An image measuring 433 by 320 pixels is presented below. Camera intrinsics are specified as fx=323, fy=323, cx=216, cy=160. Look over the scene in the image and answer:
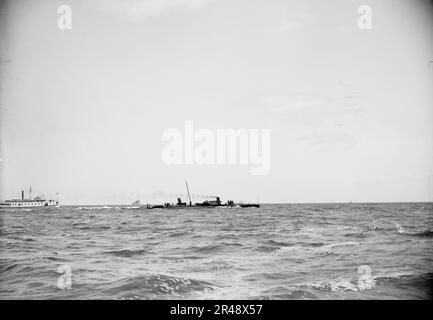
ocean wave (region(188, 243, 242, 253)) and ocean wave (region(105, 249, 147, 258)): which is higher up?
ocean wave (region(105, 249, 147, 258))

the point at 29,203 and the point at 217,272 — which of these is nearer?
the point at 217,272

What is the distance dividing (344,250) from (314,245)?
1.78 metres

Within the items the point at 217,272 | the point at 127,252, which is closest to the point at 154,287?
the point at 217,272

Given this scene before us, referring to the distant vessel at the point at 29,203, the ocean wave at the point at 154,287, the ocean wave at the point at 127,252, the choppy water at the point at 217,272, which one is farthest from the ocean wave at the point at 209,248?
the distant vessel at the point at 29,203

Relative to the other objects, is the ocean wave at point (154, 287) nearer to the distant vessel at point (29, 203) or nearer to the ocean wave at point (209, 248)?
the ocean wave at point (209, 248)

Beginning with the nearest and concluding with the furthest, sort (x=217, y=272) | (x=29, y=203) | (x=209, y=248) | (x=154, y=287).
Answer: (x=154, y=287)
(x=217, y=272)
(x=209, y=248)
(x=29, y=203)

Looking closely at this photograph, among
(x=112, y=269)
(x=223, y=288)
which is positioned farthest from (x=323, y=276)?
(x=112, y=269)

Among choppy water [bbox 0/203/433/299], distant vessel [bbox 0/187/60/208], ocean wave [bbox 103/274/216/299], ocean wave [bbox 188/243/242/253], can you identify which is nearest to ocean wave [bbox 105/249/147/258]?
choppy water [bbox 0/203/433/299]

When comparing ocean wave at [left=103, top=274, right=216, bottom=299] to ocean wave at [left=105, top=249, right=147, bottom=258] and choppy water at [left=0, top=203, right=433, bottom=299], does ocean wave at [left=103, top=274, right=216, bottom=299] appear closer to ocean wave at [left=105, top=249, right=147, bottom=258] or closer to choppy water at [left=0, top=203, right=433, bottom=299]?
choppy water at [left=0, top=203, right=433, bottom=299]

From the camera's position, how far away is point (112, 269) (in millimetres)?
11219

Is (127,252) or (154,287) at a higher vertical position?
(154,287)

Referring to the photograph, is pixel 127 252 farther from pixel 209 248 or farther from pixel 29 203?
pixel 29 203
